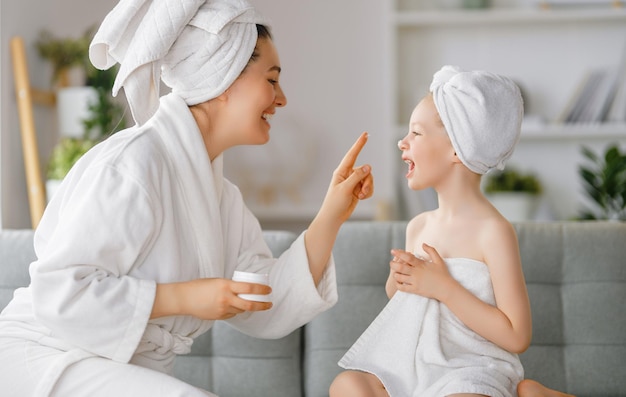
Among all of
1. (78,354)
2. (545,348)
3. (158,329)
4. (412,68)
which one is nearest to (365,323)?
(545,348)

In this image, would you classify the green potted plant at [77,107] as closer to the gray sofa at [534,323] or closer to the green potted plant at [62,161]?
the green potted plant at [62,161]

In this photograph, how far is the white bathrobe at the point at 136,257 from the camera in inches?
54.1

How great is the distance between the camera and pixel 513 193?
3.97 metres

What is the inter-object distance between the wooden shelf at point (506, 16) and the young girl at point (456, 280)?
250 centimetres

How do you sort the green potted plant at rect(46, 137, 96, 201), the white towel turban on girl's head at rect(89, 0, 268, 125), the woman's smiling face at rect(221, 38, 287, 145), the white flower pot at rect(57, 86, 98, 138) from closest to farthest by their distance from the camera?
the white towel turban on girl's head at rect(89, 0, 268, 125) < the woman's smiling face at rect(221, 38, 287, 145) < the green potted plant at rect(46, 137, 96, 201) < the white flower pot at rect(57, 86, 98, 138)

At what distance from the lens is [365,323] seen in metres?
2.00

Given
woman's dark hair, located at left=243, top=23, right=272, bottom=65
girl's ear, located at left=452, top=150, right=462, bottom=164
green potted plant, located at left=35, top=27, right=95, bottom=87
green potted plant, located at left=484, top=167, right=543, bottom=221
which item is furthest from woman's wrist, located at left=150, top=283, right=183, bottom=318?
green potted plant, located at left=484, top=167, right=543, bottom=221

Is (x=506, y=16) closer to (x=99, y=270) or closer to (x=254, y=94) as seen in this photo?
(x=254, y=94)

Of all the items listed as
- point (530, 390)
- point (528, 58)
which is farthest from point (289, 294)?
point (528, 58)

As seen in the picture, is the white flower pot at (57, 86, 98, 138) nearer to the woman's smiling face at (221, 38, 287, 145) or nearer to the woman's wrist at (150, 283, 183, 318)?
the woman's smiling face at (221, 38, 287, 145)

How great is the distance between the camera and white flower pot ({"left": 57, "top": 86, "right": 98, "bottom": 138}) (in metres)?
3.38

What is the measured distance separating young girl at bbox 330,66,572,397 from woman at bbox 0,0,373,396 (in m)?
0.15

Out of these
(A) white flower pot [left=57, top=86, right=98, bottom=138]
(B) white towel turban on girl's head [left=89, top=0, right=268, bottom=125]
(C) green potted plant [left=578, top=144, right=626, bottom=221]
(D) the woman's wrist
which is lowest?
(C) green potted plant [left=578, top=144, right=626, bottom=221]

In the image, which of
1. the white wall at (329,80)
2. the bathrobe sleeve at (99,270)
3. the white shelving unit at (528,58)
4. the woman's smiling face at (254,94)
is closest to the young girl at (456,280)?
the woman's smiling face at (254,94)
